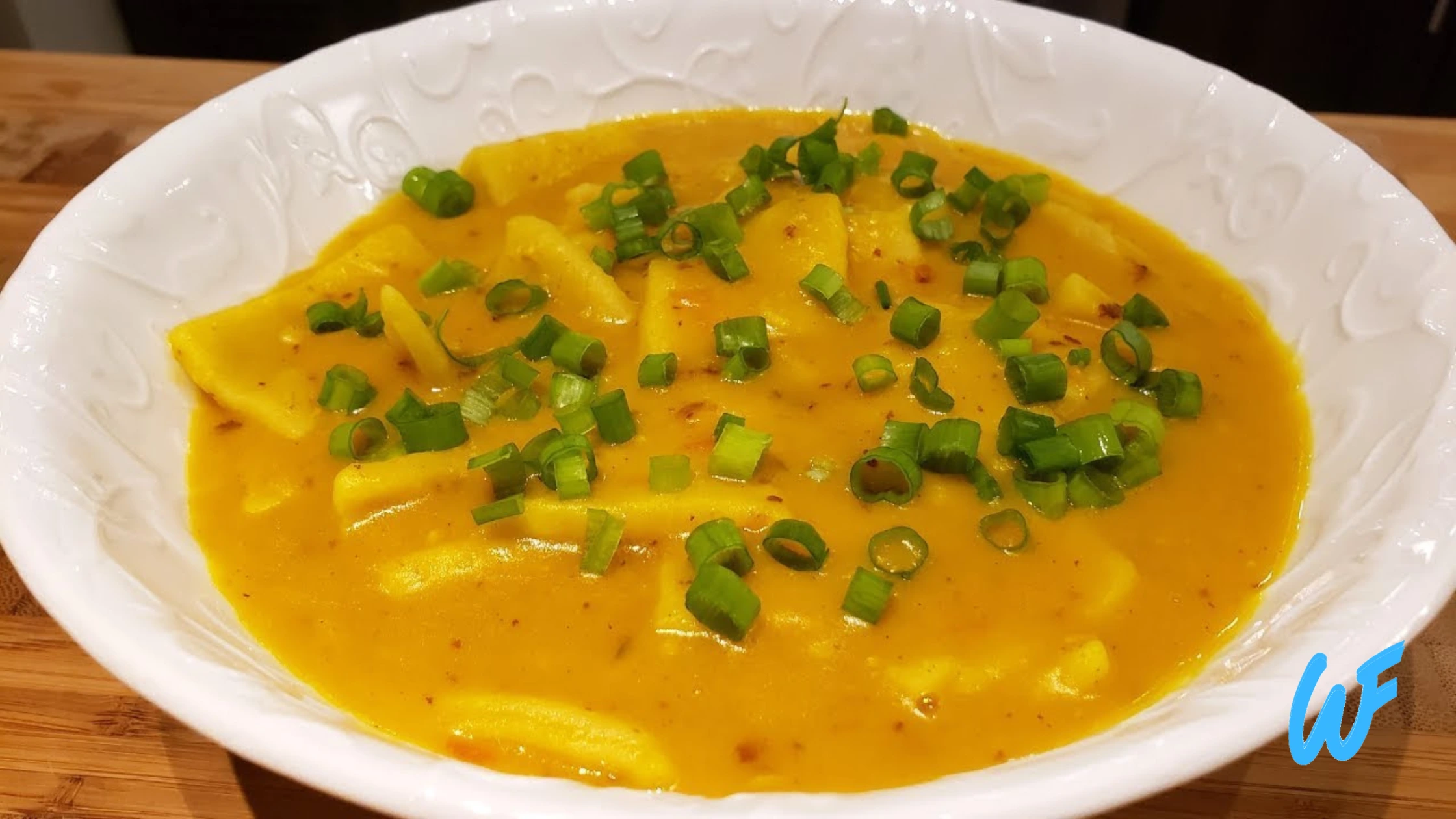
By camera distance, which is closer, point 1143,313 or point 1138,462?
point 1138,462

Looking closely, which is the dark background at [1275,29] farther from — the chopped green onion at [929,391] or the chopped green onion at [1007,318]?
the chopped green onion at [929,391]

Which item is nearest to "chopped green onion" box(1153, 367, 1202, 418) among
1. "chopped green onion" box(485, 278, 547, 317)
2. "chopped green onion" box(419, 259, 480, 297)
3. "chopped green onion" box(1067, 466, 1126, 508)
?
"chopped green onion" box(1067, 466, 1126, 508)

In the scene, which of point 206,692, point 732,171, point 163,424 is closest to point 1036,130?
Answer: point 732,171

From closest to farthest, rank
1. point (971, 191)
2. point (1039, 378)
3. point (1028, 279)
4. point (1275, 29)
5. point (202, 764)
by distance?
point (202, 764), point (1039, 378), point (1028, 279), point (971, 191), point (1275, 29)

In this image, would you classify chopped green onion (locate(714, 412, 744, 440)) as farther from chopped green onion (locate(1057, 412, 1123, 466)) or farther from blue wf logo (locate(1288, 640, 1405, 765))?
blue wf logo (locate(1288, 640, 1405, 765))

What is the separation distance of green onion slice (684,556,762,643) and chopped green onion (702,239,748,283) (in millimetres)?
953

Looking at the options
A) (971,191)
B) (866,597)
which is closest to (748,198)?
(971,191)

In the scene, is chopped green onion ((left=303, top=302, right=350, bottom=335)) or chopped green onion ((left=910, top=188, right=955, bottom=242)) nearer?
chopped green onion ((left=303, top=302, right=350, bottom=335))

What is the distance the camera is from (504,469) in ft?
7.21

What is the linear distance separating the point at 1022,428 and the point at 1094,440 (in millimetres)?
150

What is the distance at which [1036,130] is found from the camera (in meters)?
3.49

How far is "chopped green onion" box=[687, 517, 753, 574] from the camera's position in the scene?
204cm

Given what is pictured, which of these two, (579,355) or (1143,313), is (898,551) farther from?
(1143,313)

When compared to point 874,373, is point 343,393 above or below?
below
